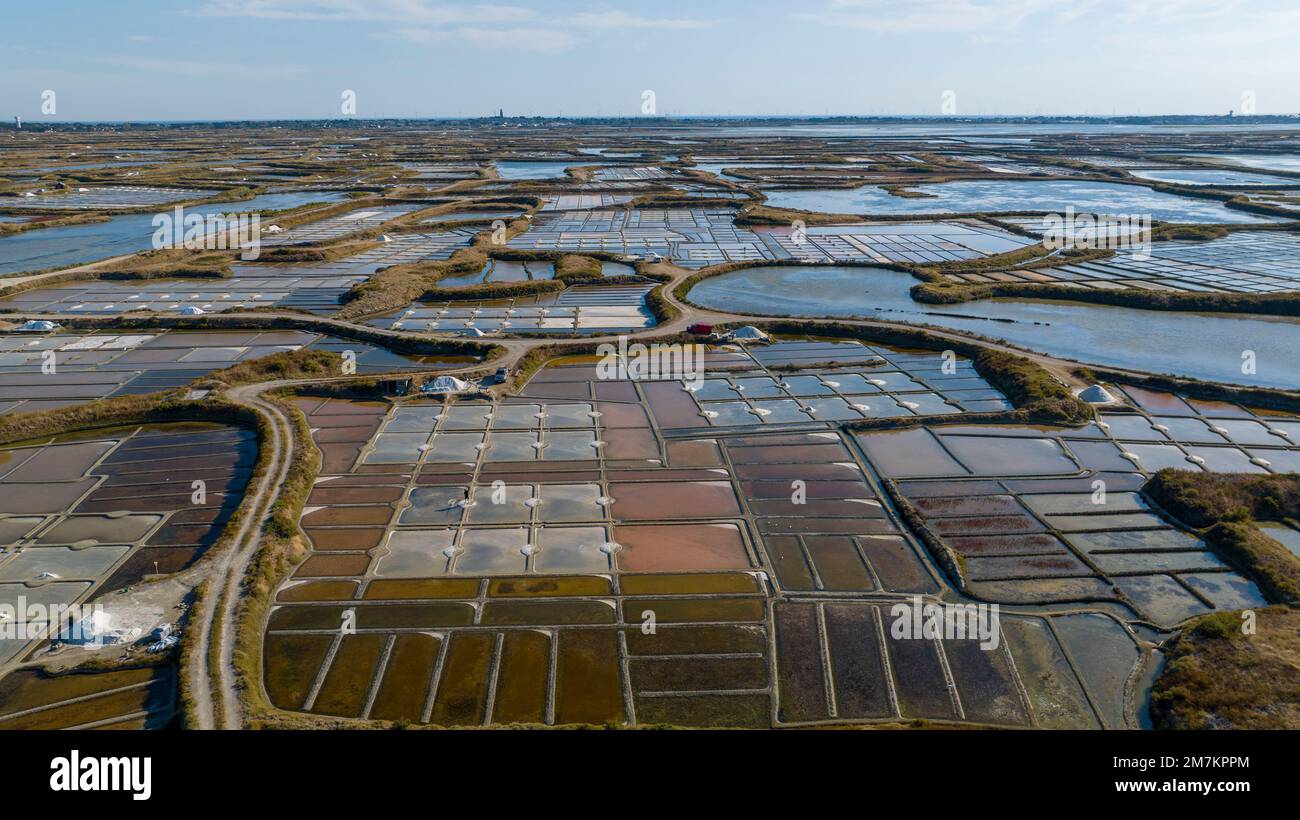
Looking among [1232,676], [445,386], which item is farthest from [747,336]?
[1232,676]

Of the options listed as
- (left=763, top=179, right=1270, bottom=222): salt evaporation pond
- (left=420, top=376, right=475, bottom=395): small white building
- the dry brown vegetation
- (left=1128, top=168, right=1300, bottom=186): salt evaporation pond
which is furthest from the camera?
(left=1128, top=168, right=1300, bottom=186): salt evaporation pond

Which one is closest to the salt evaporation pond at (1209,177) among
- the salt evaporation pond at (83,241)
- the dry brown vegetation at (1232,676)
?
the dry brown vegetation at (1232,676)

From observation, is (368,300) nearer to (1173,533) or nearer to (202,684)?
(202,684)

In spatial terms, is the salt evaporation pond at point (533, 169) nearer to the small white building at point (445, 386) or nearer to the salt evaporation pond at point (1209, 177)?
the small white building at point (445, 386)

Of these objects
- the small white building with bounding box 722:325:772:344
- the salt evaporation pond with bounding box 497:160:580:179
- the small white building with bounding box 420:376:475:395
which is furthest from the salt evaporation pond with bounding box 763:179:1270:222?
the small white building with bounding box 420:376:475:395

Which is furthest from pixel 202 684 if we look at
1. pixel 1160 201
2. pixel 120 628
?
pixel 1160 201

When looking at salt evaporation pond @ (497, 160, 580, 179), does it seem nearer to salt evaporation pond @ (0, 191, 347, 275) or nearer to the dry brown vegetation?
salt evaporation pond @ (0, 191, 347, 275)

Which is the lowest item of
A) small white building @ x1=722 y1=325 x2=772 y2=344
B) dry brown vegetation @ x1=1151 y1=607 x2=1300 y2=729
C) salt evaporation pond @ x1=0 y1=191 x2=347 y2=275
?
dry brown vegetation @ x1=1151 y1=607 x2=1300 y2=729
